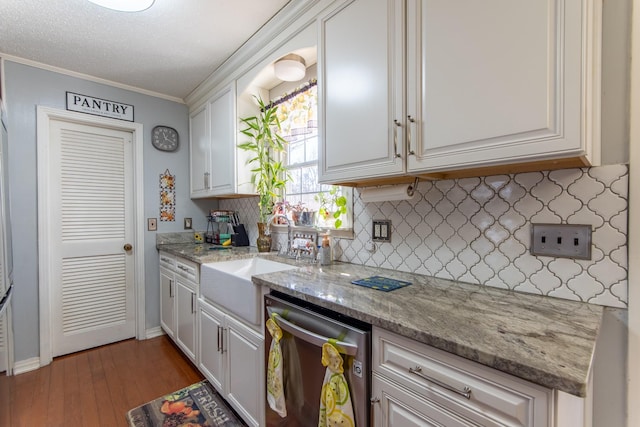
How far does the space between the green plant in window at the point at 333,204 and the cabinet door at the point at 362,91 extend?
0.33 metres

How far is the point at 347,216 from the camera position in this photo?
180 centimetres

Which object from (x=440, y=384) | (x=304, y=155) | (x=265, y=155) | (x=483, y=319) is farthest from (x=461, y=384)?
(x=265, y=155)

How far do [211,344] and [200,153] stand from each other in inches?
74.0

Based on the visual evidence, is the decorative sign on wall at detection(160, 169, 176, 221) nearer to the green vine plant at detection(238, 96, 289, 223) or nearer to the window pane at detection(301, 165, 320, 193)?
the green vine plant at detection(238, 96, 289, 223)

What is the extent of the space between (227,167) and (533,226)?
7.13 feet

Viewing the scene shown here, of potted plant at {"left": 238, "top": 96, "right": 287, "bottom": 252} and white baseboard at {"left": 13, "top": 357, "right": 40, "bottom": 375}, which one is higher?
potted plant at {"left": 238, "top": 96, "right": 287, "bottom": 252}

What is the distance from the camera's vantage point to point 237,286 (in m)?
1.54

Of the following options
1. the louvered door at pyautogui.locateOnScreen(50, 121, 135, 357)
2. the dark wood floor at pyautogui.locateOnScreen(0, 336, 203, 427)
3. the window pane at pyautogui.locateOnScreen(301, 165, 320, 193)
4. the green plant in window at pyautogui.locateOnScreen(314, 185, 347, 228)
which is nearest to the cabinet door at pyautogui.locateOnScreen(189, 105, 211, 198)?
the louvered door at pyautogui.locateOnScreen(50, 121, 135, 357)

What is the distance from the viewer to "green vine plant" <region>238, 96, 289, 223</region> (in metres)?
2.32

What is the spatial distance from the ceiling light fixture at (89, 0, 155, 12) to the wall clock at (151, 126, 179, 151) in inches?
58.9

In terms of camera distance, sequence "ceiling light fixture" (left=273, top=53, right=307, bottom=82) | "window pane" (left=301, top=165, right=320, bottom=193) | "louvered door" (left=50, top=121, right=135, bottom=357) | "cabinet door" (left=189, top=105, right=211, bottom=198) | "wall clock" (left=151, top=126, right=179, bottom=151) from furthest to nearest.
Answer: "wall clock" (left=151, top=126, right=179, bottom=151) < "cabinet door" (left=189, top=105, right=211, bottom=198) < "louvered door" (left=50, top=121, right=135, bottom=357) < "window pane" (left=301, top=165, right=320, bottom=193) < "ceiling light fixture" (left=273, top=53, right=307, bottom=82)

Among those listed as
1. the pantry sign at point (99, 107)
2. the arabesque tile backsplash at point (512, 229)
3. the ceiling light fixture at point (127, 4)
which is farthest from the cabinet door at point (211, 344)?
the pantry sign at point (99, 107)

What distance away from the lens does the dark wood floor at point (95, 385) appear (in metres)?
1.74

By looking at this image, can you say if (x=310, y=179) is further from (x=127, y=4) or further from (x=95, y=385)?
(x=95, y=385)
